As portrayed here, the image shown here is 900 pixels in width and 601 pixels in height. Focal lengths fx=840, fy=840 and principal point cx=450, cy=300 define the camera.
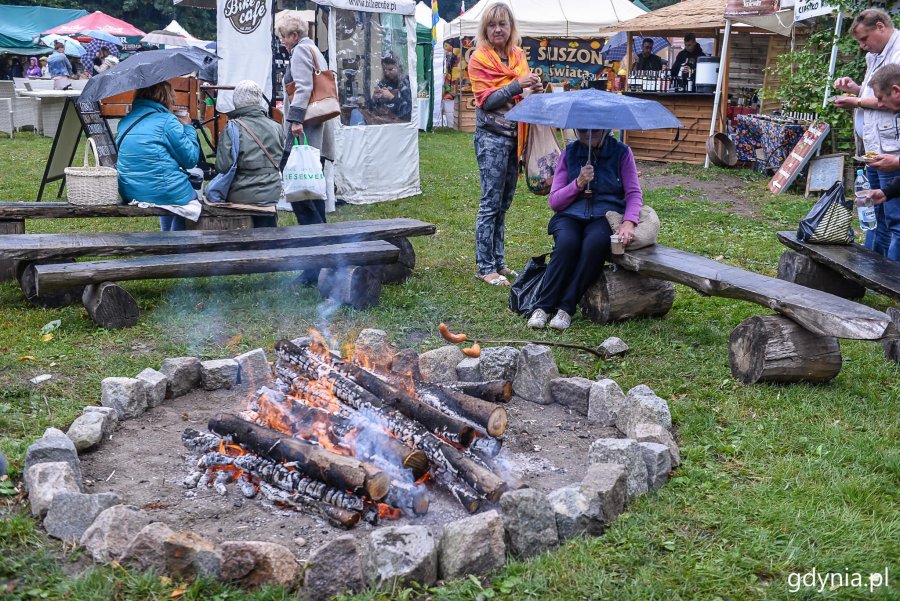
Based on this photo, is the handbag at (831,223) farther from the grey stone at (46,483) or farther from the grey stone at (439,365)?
the grey stone at (46,483)

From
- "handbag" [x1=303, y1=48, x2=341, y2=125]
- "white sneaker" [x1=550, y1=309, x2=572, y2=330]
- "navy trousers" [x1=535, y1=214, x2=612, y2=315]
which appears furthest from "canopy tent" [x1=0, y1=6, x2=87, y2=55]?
"white sneaker" [x1=550, y1=309, x2=572, y2=330]

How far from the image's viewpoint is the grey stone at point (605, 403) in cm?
445

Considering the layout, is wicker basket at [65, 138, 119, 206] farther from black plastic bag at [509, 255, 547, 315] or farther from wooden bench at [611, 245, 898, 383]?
wooden bench at [611, 245, 898, 383]

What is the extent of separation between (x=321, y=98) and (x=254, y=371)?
14.8 ft

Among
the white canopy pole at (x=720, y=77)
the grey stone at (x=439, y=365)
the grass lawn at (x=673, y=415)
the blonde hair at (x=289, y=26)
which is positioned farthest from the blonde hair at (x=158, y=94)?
the white canopy pole at (x=720, y=77)

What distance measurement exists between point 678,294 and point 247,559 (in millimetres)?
5017

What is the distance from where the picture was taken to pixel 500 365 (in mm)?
4898

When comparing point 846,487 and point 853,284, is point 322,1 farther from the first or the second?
point 846,487

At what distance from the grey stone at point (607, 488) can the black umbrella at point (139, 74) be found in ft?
16.6

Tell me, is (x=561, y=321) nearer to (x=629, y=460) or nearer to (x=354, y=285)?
(x=354, y=285)

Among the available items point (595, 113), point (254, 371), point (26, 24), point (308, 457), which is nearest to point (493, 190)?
point (595, 113)

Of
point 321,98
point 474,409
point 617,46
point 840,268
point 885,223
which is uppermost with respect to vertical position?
point 617,46

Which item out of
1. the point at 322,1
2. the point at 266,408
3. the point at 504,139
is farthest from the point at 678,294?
the point at 322,1

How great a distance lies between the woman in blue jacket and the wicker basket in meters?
0.16
